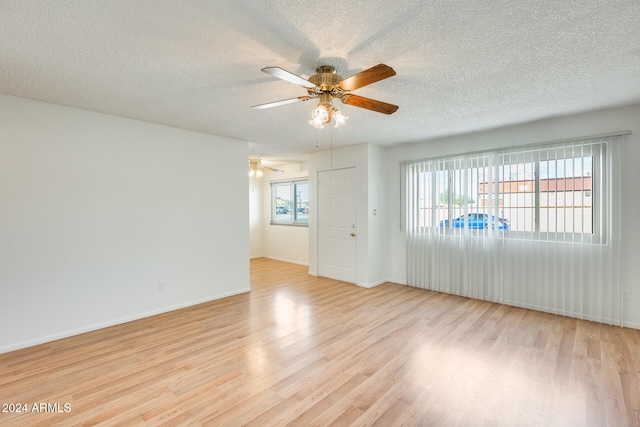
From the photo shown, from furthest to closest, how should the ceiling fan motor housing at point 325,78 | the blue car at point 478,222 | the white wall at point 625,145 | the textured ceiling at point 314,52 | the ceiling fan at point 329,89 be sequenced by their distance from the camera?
the blue car at point 478,222
the white wall at point 625,145
the ceiling fan motor housing at point 325,78
the ceiling fan at point 329,89
the textured ceiling at point 314,52

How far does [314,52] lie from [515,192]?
134 inches

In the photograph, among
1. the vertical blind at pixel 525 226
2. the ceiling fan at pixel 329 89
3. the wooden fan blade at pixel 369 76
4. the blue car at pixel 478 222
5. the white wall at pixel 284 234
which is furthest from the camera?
the white wall at pixel 284 234

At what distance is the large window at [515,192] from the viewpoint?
135 inches

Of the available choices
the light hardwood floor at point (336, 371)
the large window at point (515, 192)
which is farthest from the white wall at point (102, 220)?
the large window at point (515, 192)

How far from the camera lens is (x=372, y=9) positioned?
1605 mm

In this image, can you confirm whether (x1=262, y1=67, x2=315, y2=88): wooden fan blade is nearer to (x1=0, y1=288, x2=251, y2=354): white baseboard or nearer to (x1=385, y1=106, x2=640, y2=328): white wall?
(x1=385, y1=106, x2=640, y2=328): white wall

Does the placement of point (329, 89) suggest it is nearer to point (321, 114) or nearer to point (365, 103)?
point (321, 114)

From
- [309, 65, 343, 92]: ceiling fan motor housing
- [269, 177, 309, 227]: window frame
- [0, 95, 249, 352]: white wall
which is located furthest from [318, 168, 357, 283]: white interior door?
[309, 65, 343, 92]: ceiling fan motor housing

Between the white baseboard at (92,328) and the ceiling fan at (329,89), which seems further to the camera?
the white baseboard at (92,328)

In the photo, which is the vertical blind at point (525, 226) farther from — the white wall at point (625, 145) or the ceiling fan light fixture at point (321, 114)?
the ceiling fan light fixture at point (321, 114)

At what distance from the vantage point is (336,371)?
2.42 metres

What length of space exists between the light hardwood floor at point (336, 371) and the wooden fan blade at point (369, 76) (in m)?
2.24

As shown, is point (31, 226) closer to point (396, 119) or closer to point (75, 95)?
point (75, 95)

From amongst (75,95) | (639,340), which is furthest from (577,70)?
(75,95)
